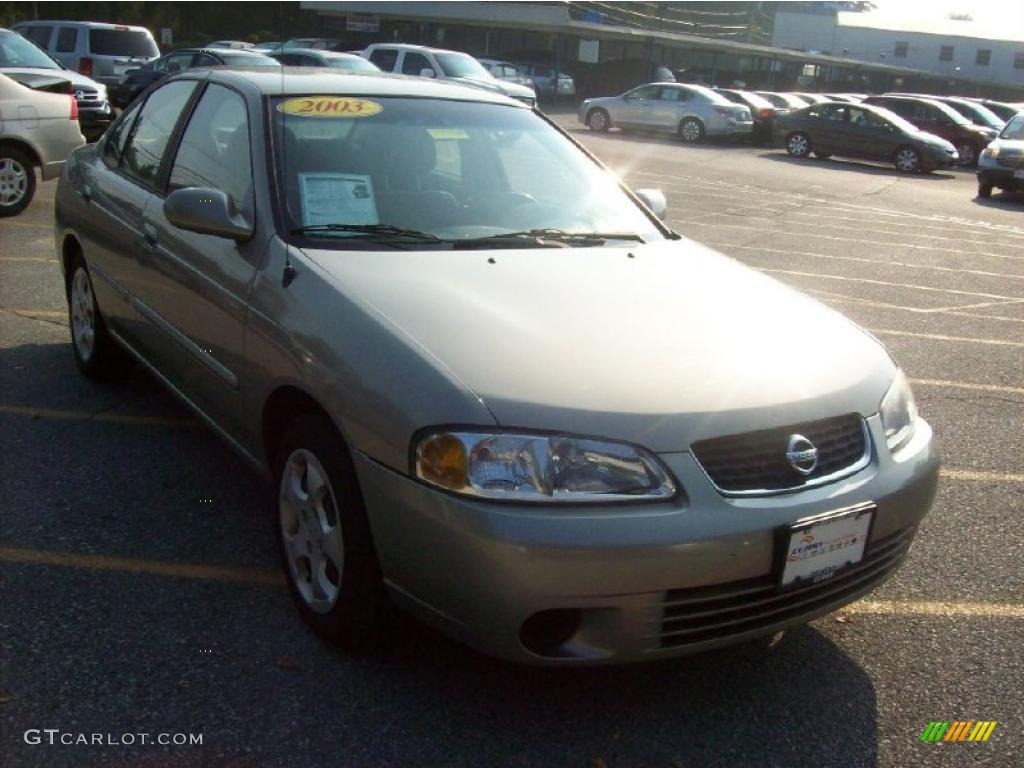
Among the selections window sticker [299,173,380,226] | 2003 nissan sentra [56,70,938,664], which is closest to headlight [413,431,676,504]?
2003 nissan sentra [56,70,938,664]

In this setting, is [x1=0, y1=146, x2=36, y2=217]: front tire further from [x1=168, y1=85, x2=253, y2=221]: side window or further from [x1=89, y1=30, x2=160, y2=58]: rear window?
[x1=89, y1=30, x2=160, y2=58]: rear window

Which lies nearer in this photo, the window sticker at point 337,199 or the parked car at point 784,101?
the window sticker at point 337,199

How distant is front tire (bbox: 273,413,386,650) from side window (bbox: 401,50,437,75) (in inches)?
847

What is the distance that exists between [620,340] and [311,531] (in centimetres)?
107

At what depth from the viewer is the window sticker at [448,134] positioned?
421 cm

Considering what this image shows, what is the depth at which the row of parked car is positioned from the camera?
2488cm

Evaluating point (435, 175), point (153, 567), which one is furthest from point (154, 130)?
point (153, 567)

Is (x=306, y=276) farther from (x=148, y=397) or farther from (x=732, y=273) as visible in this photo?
(x=148, y=397)

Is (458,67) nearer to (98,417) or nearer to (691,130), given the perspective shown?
(691,130)

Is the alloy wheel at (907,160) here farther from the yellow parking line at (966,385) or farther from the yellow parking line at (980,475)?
the yellow parking line at (980,475)

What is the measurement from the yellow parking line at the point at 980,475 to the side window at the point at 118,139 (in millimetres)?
4092

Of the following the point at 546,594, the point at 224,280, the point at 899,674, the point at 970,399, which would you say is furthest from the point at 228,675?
the point at 970,399

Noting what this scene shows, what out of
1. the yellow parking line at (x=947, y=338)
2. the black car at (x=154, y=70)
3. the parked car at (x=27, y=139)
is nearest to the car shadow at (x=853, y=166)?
the black car at (x=154, y=70)

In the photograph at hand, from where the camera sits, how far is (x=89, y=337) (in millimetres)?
5480
